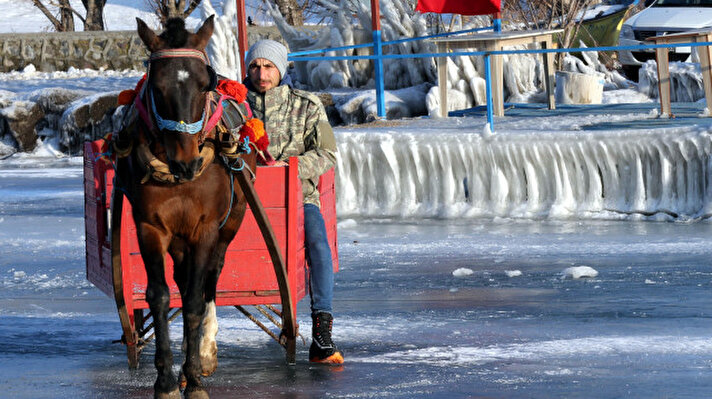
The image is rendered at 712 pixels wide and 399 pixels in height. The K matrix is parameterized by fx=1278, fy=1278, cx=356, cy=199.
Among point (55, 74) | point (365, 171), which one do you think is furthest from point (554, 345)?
point (55, 74)

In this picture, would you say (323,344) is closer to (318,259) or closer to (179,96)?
(318,259)

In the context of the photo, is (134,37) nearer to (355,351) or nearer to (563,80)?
(563,80)

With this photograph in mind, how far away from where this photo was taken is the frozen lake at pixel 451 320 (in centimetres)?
551

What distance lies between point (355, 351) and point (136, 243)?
48.0 inches

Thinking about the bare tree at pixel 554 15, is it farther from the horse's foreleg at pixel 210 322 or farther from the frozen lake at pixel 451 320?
the horse's foreleg at pixel 210 322

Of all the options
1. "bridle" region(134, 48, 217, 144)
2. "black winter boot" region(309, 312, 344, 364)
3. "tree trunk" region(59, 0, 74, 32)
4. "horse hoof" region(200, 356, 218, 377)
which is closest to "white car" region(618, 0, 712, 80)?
"black winter boot" region(309, 312, 344, 364)

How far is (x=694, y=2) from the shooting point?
58.9 ft

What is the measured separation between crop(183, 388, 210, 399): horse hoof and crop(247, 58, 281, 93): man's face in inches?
60.9

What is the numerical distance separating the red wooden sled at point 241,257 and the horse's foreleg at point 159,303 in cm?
35

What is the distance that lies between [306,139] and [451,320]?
141 centimetres

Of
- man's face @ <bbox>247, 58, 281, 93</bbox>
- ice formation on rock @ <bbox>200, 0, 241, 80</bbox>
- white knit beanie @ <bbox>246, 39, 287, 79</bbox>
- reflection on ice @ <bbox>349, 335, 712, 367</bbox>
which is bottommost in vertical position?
reflection on ice @ <bbox>349, 335, 712, 367</bbox>

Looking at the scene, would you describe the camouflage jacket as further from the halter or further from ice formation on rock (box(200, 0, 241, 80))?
ice formation on rock (box(200, 0, 241, 80))

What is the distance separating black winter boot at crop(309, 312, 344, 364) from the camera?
588 centimetres

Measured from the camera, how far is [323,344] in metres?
5.88
